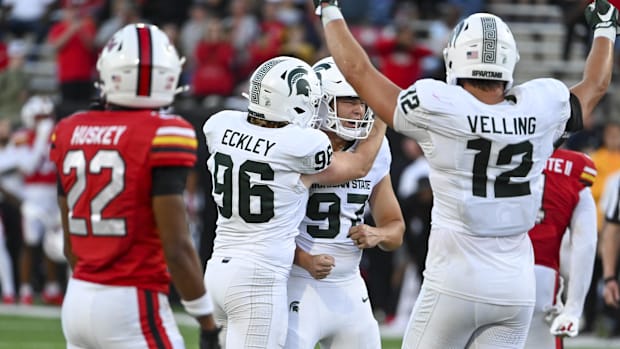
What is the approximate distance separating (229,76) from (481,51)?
8.82 m

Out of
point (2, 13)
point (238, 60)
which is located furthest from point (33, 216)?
point (2, 13)

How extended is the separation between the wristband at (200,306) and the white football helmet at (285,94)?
851 millimetres

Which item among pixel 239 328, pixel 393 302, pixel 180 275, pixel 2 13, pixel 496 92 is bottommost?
pixel 393 302

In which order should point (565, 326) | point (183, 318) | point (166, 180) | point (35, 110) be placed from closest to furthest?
1. point (166, 180)
2. point (565, 326)
3. point (183, 318)
4. point (35, 110)

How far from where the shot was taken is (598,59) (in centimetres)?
512

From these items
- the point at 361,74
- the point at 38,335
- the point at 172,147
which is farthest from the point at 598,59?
the point at 38,335

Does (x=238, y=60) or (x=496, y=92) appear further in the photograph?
(x=238, y=60)

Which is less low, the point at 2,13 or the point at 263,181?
the point at 263,181

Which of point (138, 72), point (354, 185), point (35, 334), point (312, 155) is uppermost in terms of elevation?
point (138, 72)

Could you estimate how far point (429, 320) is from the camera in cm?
496

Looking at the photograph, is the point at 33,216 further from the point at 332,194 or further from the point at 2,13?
the point at 332,194

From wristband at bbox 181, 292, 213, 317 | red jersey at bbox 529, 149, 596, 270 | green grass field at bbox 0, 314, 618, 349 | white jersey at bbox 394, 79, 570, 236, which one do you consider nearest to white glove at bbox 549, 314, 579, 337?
red jersey at bbox 529, 149, 596, 270

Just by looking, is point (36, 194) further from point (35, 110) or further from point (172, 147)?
point (172, 147)

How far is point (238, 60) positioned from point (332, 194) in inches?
334
